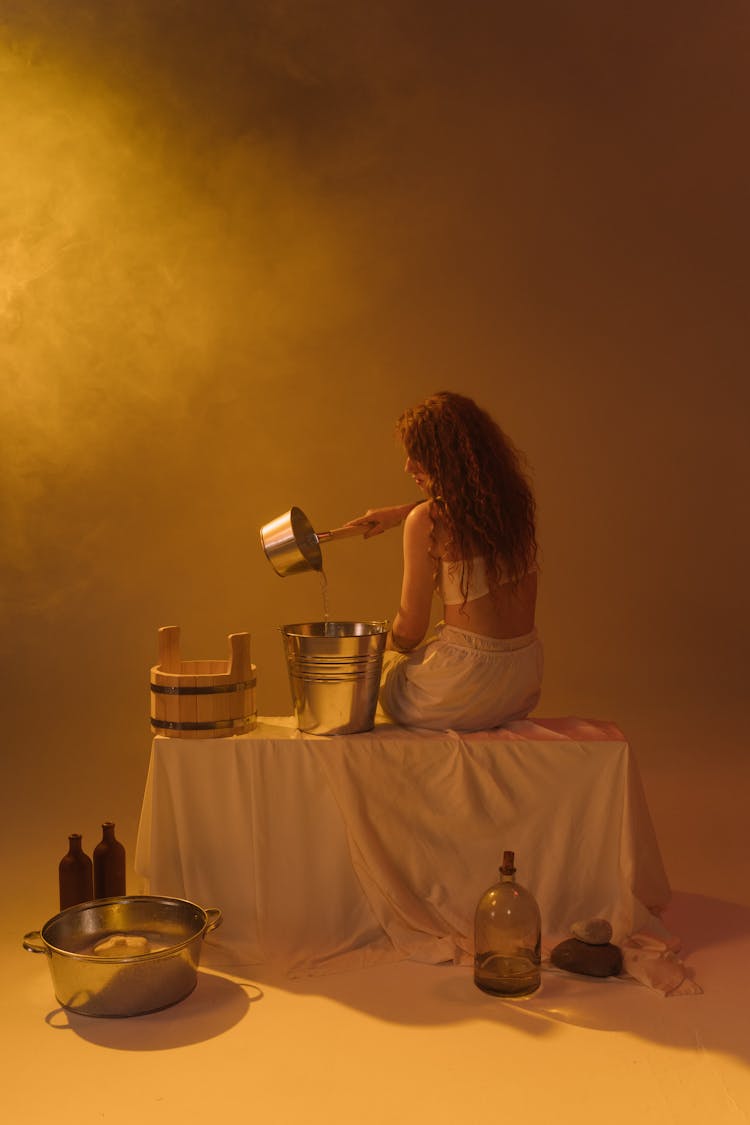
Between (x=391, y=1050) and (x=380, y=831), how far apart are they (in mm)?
645

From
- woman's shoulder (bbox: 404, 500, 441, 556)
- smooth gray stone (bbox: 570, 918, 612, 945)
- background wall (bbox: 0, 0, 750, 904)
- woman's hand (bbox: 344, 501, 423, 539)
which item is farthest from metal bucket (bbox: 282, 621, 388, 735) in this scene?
background wall (bbox: 0, 0, 750, 904)

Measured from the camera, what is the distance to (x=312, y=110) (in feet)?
21.2

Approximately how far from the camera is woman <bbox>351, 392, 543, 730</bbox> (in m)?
3.28

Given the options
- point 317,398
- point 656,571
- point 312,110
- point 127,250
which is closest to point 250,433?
point 317,398

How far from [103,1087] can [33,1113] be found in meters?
0.14

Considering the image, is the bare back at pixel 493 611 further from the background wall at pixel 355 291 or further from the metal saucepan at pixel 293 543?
the background wall at pixel 355 291

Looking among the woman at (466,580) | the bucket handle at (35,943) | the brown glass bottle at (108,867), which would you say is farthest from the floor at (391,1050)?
the woman at (466,580)

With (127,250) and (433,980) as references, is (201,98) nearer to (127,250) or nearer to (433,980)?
(127,250)

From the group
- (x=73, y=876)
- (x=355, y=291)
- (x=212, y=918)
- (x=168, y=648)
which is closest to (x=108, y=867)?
(x=73, y=876)

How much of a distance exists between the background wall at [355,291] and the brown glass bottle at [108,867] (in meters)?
3.02

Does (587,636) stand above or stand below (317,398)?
below

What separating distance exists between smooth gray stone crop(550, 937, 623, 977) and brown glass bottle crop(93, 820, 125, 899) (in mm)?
1153

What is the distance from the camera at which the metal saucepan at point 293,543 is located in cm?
342

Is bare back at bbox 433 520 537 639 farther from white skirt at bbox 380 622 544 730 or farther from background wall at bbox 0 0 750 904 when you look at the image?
background wall at bbox 0 0 750 904
